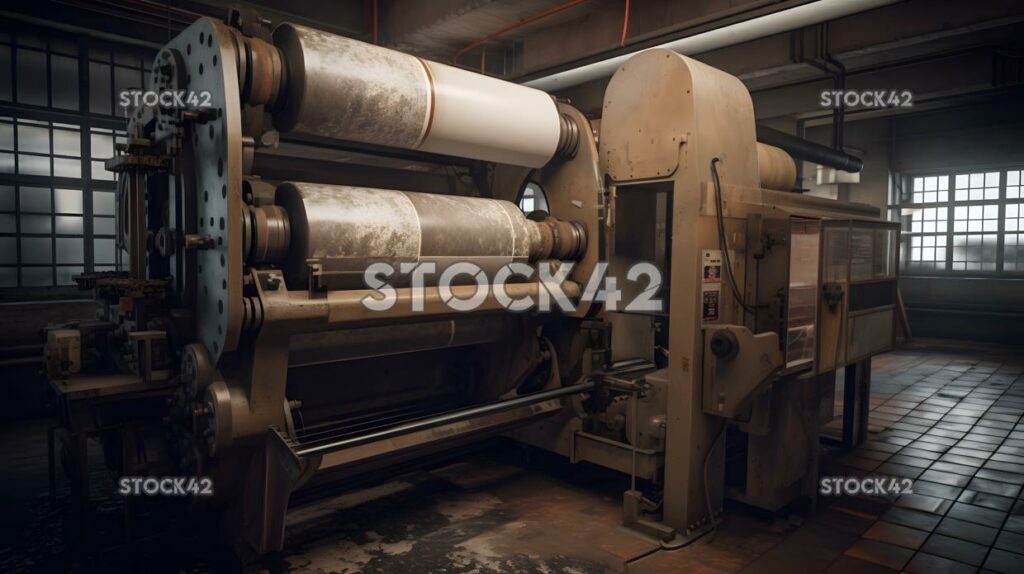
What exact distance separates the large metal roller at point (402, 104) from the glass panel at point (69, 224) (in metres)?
4.30

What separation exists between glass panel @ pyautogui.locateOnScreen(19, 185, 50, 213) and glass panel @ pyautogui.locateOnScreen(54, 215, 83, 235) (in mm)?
121

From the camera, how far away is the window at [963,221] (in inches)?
369

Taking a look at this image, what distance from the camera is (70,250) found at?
5574 mm

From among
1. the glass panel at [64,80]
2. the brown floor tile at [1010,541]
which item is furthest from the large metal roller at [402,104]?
the glass panel at [64,80]

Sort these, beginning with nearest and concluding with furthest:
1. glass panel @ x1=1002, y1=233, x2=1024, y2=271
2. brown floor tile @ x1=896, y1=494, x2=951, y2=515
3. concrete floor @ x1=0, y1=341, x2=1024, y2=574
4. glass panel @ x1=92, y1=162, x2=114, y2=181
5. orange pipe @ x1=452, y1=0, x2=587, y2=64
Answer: concrete floor @ x1=0, y1=341, x2=1024, y2=574, brown floor tile @ x1=896, y1=494, x2=951, y2=515, orange pipe @ x1=452, y1=0, x2=587, y2=64, glass panel @ x1=92, y1=162, x2=114, y2=181, glass panel @ x1=1002, y1=233, x2=1024, y2=271

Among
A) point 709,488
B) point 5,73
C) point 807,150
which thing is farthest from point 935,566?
point 5,73

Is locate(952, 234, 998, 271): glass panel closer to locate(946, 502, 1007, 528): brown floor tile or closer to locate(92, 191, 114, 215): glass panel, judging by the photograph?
locate(946, 502, 1007, 528): brown floor tile

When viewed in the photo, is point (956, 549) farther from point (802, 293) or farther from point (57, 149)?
point (57, 149)

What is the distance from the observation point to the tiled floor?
9.37 feet

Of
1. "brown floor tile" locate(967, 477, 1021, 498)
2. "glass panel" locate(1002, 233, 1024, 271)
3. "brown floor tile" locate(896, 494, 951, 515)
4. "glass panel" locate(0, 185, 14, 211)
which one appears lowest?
"brown floor tile" locate(896, 494, 951, 515)

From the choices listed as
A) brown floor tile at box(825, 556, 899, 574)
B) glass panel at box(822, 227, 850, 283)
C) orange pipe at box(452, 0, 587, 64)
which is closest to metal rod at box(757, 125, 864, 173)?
glass panel at box(822, 227, 850, 283)

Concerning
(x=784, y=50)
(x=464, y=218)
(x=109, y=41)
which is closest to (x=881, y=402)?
(x=784, y=50)

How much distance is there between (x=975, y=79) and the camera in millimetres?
6504

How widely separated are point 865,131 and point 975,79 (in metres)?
3.68
